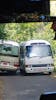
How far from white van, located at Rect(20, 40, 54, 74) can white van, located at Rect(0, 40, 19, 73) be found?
403mm

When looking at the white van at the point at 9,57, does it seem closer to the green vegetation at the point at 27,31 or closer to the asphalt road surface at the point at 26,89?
the asphalt road surface at the point at 26,89

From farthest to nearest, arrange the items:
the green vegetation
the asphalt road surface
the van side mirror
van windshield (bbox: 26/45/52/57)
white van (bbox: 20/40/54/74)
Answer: the green vegetation < van windshield (bbox: 26/45/52/57) < white van (bbox: 20/40/54/74) < the asphalt road surface < the van side mirror

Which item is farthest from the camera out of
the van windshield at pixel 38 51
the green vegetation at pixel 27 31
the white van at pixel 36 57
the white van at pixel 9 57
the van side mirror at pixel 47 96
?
the green vegetation at pixel 27 31

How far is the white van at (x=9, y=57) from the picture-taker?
2130 cm

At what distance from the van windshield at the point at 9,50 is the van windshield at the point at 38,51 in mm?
679

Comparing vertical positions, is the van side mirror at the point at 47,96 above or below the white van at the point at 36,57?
above

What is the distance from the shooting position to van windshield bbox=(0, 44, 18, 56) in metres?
21.9

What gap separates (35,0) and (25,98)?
6.35m

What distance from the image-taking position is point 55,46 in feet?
96.1

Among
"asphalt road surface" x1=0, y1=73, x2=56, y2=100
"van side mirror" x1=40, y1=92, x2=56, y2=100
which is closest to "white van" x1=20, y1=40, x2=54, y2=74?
"asphalt road surface" x1=0, y1=73, x2=56, y2=100

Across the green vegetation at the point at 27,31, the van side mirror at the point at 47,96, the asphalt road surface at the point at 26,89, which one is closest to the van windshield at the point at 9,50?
the asphalt road surface at the point at 26,89

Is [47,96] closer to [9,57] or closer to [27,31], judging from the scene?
[9,57]

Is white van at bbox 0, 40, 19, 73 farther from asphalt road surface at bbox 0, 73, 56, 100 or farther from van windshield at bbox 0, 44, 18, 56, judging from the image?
asphalt road surface at bbox 0, 73, 56, 100

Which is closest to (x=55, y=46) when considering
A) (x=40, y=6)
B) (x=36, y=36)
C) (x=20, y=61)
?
(x=36, y=36)
